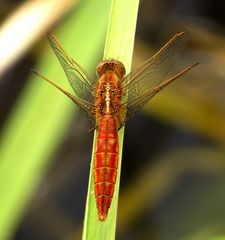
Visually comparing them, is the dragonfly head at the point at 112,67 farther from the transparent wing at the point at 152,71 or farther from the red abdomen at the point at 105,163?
the red abdomen at the point at 105,163

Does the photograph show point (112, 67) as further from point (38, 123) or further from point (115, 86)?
point (38, 123)

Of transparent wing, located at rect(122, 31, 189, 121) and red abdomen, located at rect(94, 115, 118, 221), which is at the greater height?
transparent wing, located at rect(122, 31, 189, 121)

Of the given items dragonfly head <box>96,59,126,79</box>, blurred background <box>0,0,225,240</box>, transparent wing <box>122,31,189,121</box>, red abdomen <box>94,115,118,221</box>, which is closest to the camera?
red abdomen <box>94,115,118,221</box>

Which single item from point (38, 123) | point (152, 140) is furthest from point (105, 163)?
point (152, 140)

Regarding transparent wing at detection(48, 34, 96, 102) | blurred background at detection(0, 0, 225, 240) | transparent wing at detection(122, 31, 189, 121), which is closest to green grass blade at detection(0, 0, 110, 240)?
transparent wing at detection(48, 34, 96, 102)

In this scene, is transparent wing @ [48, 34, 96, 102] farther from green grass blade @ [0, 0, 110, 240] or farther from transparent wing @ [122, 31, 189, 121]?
transparent wing @ [122, 31, 189, 121]

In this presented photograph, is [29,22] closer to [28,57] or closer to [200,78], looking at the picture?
[28,57]

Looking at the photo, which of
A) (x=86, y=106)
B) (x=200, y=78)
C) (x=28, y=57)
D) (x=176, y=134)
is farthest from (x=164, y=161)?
(x=86, y=106)
